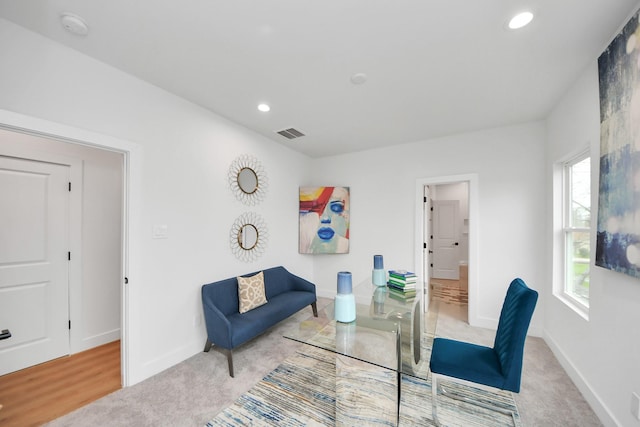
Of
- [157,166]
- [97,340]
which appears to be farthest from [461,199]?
[97,340]

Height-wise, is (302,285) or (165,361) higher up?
(302,285)

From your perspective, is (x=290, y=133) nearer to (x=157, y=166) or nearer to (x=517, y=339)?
(x=157, y=166)

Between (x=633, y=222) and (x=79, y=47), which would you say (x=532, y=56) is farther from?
(x=79, y=47)

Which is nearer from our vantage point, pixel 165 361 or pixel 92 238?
pixel 165 361

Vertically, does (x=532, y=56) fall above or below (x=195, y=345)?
above

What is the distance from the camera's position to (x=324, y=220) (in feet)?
14.3

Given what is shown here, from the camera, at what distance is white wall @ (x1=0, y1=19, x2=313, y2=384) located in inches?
67.2

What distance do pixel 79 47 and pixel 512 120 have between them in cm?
428

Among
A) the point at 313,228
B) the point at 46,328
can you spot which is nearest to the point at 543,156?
the point at 313,228

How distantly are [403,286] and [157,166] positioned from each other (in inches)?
106

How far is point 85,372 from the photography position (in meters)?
2.30

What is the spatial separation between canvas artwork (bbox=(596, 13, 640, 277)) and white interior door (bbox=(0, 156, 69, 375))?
455 cm

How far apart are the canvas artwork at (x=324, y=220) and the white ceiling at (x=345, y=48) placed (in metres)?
1.72

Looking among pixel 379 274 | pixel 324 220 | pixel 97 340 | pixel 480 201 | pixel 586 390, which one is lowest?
pixel 97 340
